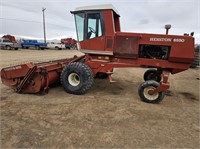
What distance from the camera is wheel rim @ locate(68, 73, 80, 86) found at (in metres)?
5.21

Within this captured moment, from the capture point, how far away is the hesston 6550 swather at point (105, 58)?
4664mm

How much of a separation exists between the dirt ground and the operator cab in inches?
57.0

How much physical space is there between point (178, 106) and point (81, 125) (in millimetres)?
2706

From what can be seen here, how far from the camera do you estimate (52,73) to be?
17.2 ft

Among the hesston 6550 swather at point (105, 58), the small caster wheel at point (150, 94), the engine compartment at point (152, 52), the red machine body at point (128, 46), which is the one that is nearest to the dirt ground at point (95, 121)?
the small caster wheel at point (150, 94)

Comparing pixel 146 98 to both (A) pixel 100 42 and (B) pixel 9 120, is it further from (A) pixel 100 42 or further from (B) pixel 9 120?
(B) pixel 9 120

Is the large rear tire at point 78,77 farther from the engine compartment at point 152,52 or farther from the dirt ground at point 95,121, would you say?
the engine compartment at point 152,52

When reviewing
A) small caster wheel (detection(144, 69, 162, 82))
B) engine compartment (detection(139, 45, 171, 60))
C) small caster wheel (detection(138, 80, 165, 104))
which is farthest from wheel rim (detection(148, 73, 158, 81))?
small caster wheel (detection(138, 80, 165, 104))

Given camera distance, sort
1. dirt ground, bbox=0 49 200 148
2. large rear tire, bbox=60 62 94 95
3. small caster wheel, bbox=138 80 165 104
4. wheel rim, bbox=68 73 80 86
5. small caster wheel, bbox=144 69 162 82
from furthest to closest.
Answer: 1. small caster wheel, bbox=144 69 162 82
2. wheel rim, bbox=68 73 80 86
3. large rear tire, bbox=60 62 94 95
4. small caster wheel, bbox=138 80 165 104
5. dirt ground, bbox=0 49 200 148

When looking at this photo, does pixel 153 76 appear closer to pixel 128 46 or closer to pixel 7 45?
pixel 128 46

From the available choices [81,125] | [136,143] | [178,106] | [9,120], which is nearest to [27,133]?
[9,120]

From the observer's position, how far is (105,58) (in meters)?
5.44

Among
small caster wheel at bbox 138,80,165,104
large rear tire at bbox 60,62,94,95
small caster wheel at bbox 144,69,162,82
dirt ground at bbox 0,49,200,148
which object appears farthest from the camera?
small caster wheel at bbox 144,69,162,82

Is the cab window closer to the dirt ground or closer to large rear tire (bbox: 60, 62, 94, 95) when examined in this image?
large rear tire (bbox: 60, 62, 94, 95)
